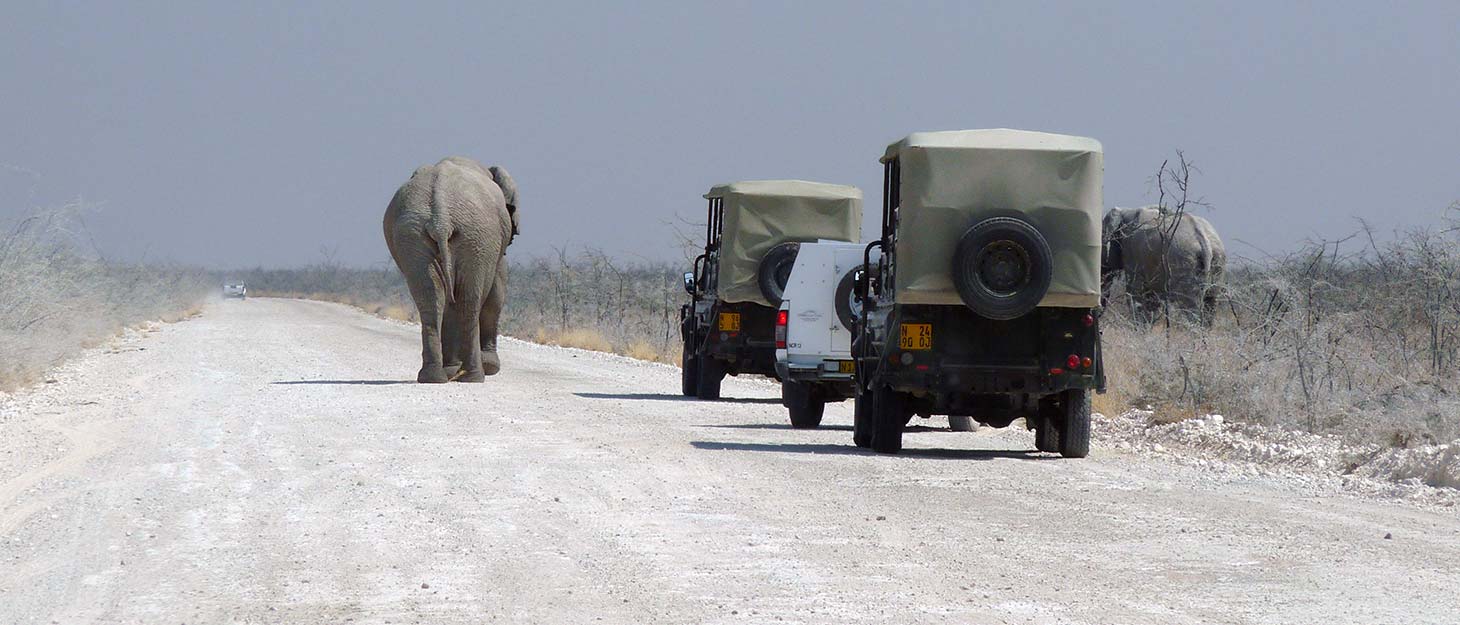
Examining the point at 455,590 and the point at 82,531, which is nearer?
the point at 455,590

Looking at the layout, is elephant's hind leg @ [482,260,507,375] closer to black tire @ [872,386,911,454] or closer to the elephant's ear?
the elephant's ear

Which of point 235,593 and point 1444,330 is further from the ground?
point 1444,330

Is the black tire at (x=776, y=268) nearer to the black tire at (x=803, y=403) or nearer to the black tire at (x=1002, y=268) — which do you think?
the black tire at (x=803, y=403)

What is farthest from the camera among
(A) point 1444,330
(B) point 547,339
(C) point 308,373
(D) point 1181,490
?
(B) point 547,339

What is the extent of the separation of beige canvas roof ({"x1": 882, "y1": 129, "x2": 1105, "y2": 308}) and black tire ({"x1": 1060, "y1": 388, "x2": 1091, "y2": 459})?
0.85 m

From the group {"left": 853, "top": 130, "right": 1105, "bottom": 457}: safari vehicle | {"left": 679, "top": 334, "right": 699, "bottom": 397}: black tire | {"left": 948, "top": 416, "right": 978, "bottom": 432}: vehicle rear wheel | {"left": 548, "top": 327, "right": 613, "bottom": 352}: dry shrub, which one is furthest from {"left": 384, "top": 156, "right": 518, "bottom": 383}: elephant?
{"left": 548, "top": 327, "right": 613, "bottom": 352}: dry shrub

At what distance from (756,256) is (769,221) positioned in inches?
19.6

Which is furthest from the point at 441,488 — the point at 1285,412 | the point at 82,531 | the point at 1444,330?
the point at 1444,330

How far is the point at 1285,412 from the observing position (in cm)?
1698

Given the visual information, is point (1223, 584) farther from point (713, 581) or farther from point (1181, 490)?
point (1181, 490)

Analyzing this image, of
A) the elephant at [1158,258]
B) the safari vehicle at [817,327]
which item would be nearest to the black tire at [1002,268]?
the safari vehicle at [817,327]

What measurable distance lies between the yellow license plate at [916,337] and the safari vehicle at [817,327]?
10.1ft

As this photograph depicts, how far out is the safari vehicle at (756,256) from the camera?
21.4 metres

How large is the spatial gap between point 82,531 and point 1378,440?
10078mm
